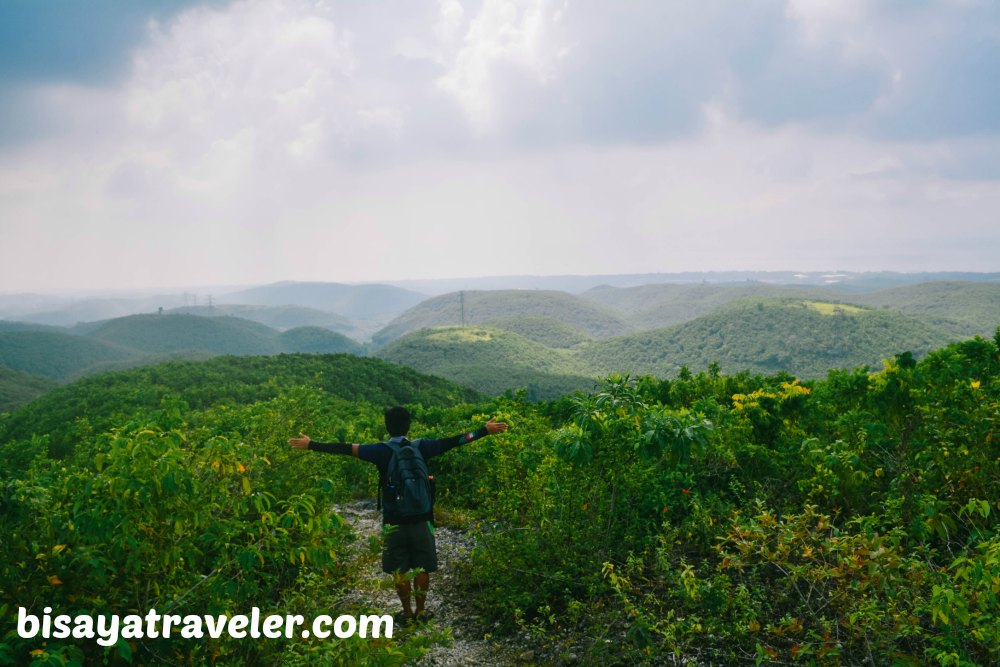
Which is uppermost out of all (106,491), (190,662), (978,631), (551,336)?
(106,491)

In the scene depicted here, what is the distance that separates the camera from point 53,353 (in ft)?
465

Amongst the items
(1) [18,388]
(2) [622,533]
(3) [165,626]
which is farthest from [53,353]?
(2) [622,533]

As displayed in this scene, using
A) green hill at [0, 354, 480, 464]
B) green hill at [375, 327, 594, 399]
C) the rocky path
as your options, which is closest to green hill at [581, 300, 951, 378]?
green hill at [375, 327, 594, 399]

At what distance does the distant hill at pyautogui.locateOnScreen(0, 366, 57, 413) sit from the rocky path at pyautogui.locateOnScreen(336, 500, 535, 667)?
7951 centimetres

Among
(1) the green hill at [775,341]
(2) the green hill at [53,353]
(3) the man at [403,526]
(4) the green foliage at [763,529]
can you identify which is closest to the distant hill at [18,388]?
(2) the green hill at [53,353]

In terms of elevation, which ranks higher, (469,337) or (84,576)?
(84,576)

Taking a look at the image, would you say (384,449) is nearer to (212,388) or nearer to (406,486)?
(406,486)

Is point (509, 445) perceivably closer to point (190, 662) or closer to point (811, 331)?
point (190, 662)

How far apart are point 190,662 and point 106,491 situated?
1.17 m

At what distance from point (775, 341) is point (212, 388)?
472 feet

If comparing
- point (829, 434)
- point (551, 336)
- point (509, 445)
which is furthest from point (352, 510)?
point (551, 336)

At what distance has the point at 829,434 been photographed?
295 inches

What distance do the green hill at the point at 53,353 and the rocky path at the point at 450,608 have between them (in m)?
152

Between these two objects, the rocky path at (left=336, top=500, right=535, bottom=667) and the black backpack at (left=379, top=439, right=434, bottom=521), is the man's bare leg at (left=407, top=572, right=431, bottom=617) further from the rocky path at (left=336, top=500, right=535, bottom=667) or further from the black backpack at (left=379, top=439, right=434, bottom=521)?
the black backpack at (left=379, top=439, right=434, bottom=521)
